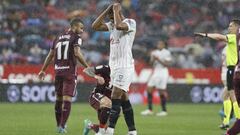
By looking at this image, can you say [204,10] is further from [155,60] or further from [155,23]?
[155,60]

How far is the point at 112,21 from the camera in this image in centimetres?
1339

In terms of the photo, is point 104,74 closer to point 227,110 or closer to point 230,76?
point 230,76

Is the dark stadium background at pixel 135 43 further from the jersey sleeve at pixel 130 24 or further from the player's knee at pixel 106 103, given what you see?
the jersey sleeve at pixel 130 24

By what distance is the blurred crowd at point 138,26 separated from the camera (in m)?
30.7

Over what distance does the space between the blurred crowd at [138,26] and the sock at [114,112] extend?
55.7ft

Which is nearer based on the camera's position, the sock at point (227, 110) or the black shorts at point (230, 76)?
the black shorts at point (230, 76)

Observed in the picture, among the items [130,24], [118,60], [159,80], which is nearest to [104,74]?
[118,60]

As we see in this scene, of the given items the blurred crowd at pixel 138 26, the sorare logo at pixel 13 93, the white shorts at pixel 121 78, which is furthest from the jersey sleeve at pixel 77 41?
the blurred crowd at pixel 138 26

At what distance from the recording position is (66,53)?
51.8 ft

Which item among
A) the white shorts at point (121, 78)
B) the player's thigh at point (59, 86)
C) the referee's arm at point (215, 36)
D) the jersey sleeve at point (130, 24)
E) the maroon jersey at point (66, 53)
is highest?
the jersey sleeve at point (130, 24)

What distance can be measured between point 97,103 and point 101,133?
90 cm

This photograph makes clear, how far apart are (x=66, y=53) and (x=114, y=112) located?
3.04 metres

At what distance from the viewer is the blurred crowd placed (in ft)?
101

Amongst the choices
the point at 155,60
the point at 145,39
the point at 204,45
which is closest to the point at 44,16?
the point at 145,39
